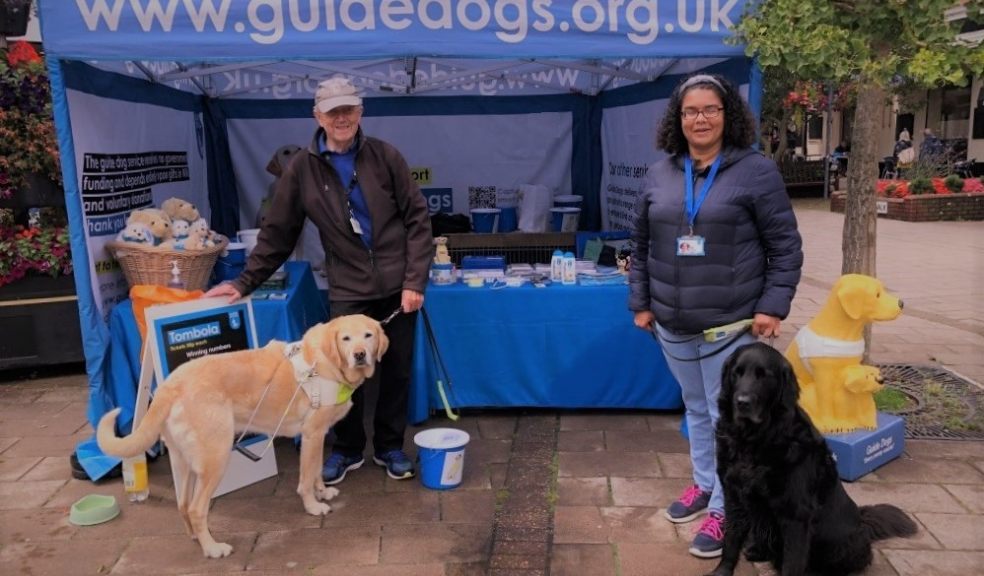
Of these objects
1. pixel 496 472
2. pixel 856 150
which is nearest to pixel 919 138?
pixel 856 150

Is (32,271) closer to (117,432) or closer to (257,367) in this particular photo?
(117,432)

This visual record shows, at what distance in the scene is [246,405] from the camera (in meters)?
3.35

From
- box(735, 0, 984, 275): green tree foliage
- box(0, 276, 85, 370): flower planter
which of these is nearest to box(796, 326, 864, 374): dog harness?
box(735, 0, 984, 275): green tree foliage

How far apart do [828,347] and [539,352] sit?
1666 mm

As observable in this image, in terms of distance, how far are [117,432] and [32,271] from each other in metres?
2.25

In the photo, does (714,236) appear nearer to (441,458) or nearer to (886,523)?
(886,523)

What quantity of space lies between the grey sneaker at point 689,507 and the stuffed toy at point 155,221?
10.1 ft

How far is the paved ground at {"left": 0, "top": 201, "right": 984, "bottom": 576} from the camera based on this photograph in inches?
125

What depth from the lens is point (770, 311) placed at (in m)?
2.91

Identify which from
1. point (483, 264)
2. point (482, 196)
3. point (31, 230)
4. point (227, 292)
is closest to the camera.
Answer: point (227, 292)

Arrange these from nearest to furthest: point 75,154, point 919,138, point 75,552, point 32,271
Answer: point 75,552 < point 75,154 < point 32,271 < point 919,138

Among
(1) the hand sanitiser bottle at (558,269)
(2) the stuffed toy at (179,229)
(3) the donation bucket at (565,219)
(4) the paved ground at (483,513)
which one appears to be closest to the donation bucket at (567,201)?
(3) the donation bucket at (565,219)

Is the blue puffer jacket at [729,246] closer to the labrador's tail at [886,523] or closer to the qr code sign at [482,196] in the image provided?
the labrador's tail at [886,523]

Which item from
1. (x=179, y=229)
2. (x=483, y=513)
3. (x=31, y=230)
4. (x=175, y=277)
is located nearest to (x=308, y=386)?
(x=483, y=513)
